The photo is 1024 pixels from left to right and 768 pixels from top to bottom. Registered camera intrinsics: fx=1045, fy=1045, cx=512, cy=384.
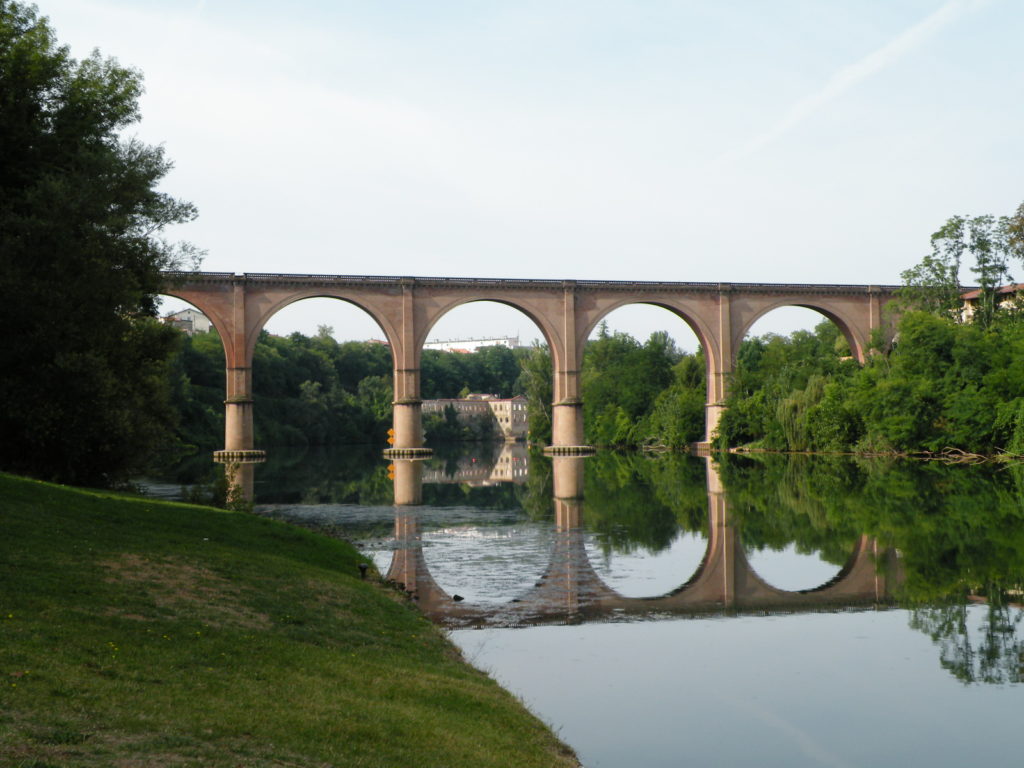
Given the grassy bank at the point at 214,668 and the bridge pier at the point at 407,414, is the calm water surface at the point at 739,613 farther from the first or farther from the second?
the bridge pier at the point at 407,414

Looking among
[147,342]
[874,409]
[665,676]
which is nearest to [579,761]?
[665,676]

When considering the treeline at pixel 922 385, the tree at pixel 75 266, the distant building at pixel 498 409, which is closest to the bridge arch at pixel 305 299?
the treeline at pixel 922 385

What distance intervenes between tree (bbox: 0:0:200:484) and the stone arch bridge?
23.5 metres

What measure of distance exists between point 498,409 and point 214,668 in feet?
353

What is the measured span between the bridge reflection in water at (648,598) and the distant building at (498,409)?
87.9m

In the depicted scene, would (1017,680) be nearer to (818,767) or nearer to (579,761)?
(818,767)

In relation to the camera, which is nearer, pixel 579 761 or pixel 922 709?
pixel 579 761

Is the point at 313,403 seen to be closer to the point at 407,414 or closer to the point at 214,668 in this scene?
the point at 407,414

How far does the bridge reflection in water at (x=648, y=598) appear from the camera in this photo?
1116 centimetres

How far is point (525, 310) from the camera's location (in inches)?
1881

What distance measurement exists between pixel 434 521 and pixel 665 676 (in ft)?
41.5

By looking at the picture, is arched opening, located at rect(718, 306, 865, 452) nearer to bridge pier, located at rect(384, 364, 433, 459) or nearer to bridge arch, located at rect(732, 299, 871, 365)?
bridge arch, located at rect(732, 299, 871, 365)

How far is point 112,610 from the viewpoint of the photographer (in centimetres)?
761

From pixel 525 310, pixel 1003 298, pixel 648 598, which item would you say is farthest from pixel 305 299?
pixel 648 598
